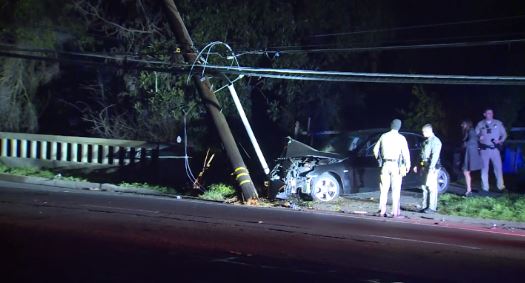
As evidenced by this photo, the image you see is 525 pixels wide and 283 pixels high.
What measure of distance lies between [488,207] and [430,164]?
1.91 meters

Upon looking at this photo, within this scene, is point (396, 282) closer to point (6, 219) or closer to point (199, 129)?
point (6, 219)

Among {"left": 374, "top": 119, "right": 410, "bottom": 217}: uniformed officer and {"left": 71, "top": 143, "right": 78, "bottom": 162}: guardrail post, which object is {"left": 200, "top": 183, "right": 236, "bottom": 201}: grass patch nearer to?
{"left": 374, "top": 119, "right": 410, "bottom": 217}: uniformed officer

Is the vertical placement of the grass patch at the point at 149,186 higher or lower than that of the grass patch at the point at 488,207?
lower

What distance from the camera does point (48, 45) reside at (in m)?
21.3

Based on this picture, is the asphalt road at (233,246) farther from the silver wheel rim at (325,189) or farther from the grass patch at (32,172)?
the grass patch at (32,172)

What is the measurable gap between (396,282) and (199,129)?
14.0 m

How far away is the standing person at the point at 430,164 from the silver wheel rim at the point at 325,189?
242 cm

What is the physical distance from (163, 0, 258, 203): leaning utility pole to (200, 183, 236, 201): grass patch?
81cm

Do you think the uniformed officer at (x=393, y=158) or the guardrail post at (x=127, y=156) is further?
the guardrail post at (x=127, y=156)

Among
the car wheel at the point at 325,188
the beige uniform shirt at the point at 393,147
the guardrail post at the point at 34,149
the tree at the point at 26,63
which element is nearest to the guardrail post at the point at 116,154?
the guardrail post at the point at 34,149

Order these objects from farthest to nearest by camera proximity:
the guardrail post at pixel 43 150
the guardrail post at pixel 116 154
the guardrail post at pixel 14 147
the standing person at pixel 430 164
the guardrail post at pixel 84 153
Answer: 1. the guardrail post at pixel 14 147
2. the guardrail post at pixel 43 150
3. the guardrail post at pixel 84 153
4. the guardrail post at pixel 116 154
5. the standing person at pixel 430 164

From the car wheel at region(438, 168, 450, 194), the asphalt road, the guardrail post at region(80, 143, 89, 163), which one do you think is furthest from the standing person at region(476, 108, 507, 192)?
the guardrail post at region(80, 143, 89, 163)

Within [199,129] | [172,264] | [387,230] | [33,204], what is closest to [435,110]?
[199,129]

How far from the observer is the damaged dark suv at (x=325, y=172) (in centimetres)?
1458
